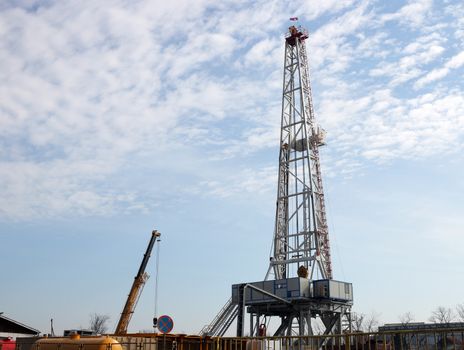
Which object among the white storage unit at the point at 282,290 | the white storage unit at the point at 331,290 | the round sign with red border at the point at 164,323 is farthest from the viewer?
the white storage unit at the point at 331,290

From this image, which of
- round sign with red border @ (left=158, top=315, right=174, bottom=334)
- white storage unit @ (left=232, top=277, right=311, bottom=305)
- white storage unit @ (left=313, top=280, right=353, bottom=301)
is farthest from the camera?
white storage unit @ (left=313, top=280, right=353, bottom=301)

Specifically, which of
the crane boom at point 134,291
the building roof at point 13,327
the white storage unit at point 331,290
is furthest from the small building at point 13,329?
the white storage unit at point 331,290

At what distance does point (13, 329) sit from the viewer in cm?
3816

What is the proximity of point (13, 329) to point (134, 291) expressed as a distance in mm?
15972

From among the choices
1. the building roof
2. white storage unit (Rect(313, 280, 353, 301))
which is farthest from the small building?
white storage unit (Rect(313, 280, 353, 301))

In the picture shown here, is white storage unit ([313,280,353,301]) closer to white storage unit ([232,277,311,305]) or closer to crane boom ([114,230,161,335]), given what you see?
white storage unit ([232,277,311,305])

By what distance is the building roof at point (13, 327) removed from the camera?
1470 inches

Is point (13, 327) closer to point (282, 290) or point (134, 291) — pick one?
point (134, 291)

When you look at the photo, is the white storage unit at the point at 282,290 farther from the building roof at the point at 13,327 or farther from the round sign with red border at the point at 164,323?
the round sign with red border at the point at 164,323

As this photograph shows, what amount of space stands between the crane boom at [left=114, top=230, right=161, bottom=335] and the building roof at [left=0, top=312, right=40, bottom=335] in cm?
1398

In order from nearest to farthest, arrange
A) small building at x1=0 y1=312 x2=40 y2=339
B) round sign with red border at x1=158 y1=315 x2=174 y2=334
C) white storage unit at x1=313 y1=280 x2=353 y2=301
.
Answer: round sign with red border at x1=158 y1=315 x2=174 y2=334, small building at x1=0 y1=312 x2=40 y2=339, white storage unit at x1=313 y1=280 x2=353 y2=301

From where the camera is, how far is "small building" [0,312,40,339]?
37.2m

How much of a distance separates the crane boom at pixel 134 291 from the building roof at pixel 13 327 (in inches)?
550

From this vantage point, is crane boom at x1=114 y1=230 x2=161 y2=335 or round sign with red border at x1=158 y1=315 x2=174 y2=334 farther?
crane boom at x1=114 y1=230 x2=161 y2=335
